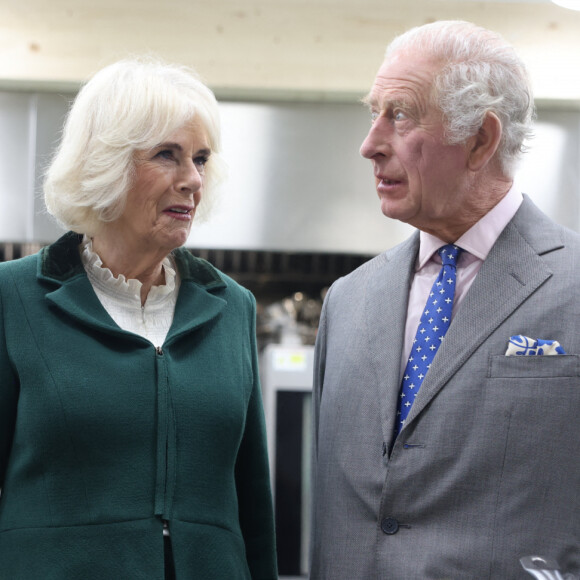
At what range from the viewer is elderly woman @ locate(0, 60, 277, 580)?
4.78ft

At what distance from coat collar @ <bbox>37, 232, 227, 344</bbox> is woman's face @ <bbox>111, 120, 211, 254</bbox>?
9cm

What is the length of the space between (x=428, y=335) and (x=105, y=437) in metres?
0.58

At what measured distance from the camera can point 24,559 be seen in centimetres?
143

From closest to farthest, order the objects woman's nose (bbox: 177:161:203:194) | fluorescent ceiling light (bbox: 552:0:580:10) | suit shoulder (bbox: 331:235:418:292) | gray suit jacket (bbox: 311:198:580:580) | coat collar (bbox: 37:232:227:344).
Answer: gray suit jacket (bbox: 311:198:580:580)
coat collar (bbox: 37:232:227:344)
woman's nose (bbox: 177:161:203:194)
suit shoulder (bbox: 331:235:418:292)
fluorescent ceiling light (bbox: 552:0:580:10)

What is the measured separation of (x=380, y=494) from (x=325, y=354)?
38 cm

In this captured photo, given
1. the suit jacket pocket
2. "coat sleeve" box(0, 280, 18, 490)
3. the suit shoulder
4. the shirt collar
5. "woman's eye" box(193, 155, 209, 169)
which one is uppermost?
"woman's eye" box(193, 155, 209, 169)

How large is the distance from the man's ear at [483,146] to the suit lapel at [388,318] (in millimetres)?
202

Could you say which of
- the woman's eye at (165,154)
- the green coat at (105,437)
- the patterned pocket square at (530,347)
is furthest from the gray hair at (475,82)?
the green coat at (105,437)

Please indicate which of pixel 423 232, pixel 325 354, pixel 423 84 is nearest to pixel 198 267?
pixel 325 354

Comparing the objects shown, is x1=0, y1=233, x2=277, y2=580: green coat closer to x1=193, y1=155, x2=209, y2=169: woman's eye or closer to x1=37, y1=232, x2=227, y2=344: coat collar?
x1=37, y1=232, x2=227, y2=344: coat collar

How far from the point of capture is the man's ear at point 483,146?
1614mm

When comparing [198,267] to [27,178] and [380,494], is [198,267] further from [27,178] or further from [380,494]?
[27,178]

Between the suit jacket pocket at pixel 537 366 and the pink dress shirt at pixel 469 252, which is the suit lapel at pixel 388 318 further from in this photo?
the suit jacket pocket at pixel 537 366

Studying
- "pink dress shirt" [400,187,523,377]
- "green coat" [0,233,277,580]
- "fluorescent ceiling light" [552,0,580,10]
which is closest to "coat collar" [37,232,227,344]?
"green coat" [0,233,277,580]
